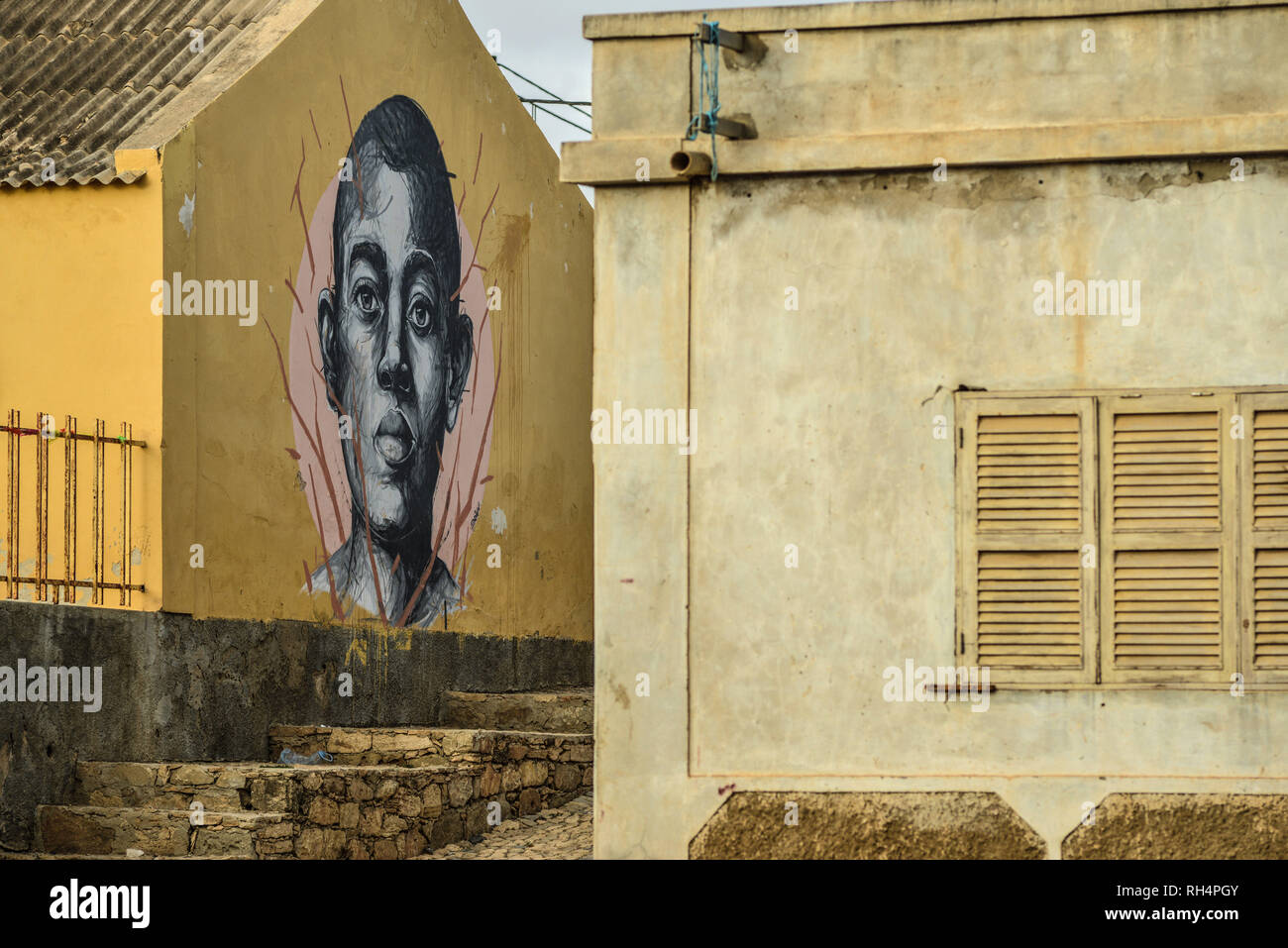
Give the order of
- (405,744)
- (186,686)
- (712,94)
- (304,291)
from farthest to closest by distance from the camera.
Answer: (304,291) < (405,744) < (186,686) < (712,94)

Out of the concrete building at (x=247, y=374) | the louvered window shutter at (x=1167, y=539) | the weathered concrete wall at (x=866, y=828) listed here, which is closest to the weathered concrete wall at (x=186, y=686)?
the concrete building at (x=247, y=374)

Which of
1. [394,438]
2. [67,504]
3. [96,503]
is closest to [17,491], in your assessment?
[67,504]

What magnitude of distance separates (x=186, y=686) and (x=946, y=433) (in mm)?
5615

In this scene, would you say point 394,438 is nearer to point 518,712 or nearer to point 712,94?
point 518,712

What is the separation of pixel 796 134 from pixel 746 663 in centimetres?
236

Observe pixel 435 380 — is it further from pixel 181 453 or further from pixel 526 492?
pixel 181 453

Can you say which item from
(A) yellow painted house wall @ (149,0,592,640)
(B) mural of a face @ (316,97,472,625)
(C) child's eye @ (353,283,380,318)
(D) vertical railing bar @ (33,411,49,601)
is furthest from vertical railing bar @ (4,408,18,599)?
(C) child's eye @ (353,283,380,318)

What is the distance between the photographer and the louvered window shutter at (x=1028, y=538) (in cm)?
783

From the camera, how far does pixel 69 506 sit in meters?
10.9

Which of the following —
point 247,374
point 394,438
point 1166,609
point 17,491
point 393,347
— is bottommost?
point 1166,609

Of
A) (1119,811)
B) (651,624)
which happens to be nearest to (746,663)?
(651,624)

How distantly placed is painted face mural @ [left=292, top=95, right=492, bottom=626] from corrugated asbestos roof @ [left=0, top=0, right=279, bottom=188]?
1.79m

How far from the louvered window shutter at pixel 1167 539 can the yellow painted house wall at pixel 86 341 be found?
19.7ft

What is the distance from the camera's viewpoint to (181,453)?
37.6ft
